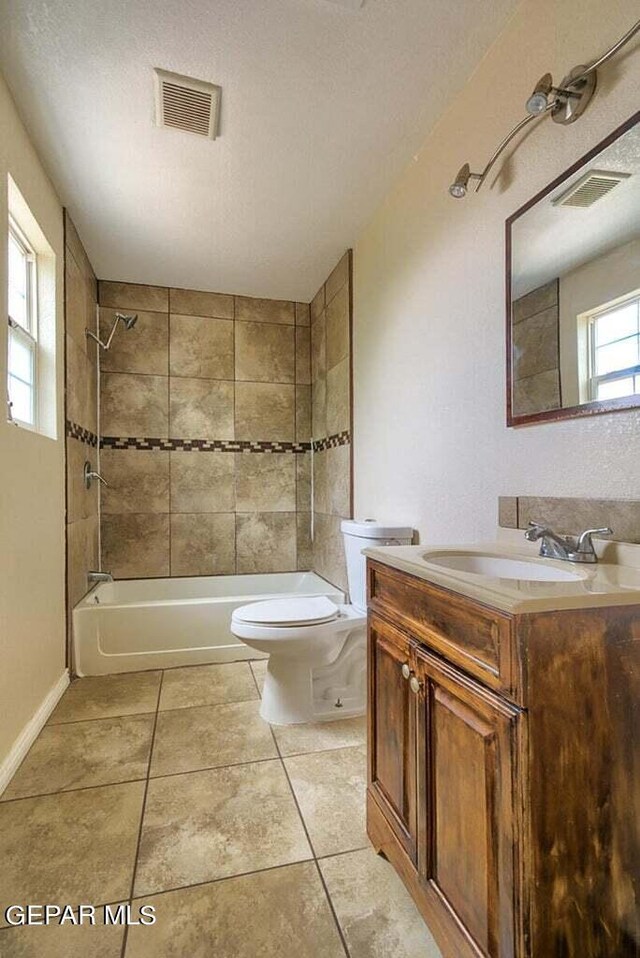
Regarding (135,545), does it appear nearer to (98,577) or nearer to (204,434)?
(98,577)

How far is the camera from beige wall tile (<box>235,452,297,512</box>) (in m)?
3.52

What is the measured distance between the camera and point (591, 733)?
753 mm

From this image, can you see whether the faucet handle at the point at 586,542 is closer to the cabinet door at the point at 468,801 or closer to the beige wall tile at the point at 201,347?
the cabinet door at the point at 468,801

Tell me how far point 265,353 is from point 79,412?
1420mm

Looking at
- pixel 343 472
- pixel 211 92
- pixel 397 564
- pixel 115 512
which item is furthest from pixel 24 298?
pixel 397 564

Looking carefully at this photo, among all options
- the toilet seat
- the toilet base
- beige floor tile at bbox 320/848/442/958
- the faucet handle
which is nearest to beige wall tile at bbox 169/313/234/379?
the toilet seat

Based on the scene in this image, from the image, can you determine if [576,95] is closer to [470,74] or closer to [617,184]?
[617,184]

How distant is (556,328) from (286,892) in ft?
5.24

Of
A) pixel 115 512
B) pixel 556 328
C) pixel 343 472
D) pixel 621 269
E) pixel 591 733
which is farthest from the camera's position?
pixel 115 512

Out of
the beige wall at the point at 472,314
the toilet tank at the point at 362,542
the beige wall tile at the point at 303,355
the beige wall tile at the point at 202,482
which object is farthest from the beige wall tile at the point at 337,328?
the toilet tank at the point at 362,542

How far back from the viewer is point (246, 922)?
107 cm

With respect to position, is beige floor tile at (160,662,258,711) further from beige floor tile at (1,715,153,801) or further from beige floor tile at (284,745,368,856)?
beige floor tile at (284,745,368,856)

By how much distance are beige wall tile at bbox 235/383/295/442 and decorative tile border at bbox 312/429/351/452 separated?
244 millimetres

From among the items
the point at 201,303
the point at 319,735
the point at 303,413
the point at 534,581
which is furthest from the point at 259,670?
the point at 201,303
